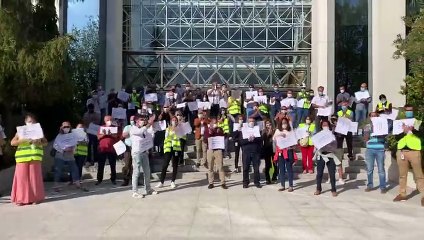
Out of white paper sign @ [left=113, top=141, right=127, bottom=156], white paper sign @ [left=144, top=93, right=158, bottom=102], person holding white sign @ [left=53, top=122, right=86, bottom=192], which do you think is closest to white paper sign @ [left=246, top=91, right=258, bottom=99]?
white paper sign @ [left=144, top=93, right=158, bottom=102]

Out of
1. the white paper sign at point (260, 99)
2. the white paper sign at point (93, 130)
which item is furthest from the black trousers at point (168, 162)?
the white paper sign at point (260, 99)

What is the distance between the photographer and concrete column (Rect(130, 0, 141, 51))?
84.8ft

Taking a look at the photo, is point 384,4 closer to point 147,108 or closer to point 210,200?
point 147,108

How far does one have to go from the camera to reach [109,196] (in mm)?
13234

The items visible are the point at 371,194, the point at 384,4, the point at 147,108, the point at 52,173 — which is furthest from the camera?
the point at 384,4

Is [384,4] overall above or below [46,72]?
above

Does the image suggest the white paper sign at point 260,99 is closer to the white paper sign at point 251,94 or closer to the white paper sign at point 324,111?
the white paper sign at point 251,94

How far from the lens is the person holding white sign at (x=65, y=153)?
14.1 m

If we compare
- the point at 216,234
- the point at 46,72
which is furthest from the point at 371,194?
the point at 46,72

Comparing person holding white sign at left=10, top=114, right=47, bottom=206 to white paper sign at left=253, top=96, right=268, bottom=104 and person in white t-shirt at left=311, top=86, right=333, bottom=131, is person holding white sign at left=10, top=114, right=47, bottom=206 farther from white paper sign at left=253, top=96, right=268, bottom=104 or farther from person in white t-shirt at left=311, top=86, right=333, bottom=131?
person in white t-shirt at left=311, top=86, right=333, bottom=131

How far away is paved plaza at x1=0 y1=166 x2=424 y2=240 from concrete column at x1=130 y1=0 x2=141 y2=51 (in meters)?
12.5

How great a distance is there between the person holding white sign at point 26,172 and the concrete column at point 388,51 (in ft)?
48.9

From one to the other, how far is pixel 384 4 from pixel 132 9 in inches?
445

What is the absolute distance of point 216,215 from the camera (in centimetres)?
1102
